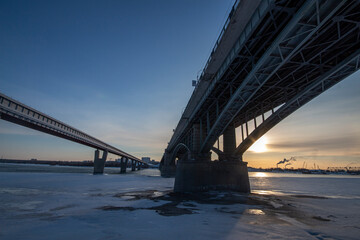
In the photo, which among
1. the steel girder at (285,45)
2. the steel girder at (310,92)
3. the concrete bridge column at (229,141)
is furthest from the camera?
the concrete bridge column at (229,141)

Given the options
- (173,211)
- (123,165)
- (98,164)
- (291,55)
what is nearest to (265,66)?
(291,55)

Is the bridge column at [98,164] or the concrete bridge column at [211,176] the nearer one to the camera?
the concrete bridge column at [211,176]

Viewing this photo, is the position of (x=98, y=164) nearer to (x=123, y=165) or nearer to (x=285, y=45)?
(x=123, y=165)

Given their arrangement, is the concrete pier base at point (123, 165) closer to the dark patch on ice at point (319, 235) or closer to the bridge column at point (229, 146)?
the bridge column at point (229, 146)

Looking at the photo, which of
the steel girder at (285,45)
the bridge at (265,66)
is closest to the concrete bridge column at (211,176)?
the bridge at (265,66)

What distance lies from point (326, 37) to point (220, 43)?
20.6 feet

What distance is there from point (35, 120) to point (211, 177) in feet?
115

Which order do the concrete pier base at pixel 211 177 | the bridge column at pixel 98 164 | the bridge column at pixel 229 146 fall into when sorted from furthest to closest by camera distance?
the bridge column at pixel 98 164 → the bridge column at pixel 229 146 → the concrete pier base at pixel 211 177

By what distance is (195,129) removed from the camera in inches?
1047

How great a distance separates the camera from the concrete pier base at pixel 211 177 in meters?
20.8

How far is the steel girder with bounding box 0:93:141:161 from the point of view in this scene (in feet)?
92.8

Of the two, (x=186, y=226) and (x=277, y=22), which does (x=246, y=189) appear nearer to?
(x=186, y=226)

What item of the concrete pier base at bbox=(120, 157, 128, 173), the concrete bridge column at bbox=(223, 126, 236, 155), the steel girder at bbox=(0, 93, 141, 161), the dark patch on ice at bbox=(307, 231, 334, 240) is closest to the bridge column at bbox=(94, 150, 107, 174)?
the steel girder at bbox=(0, 93, 141, 161)

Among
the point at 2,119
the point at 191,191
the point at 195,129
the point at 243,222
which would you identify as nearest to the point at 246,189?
the point at 191,191
